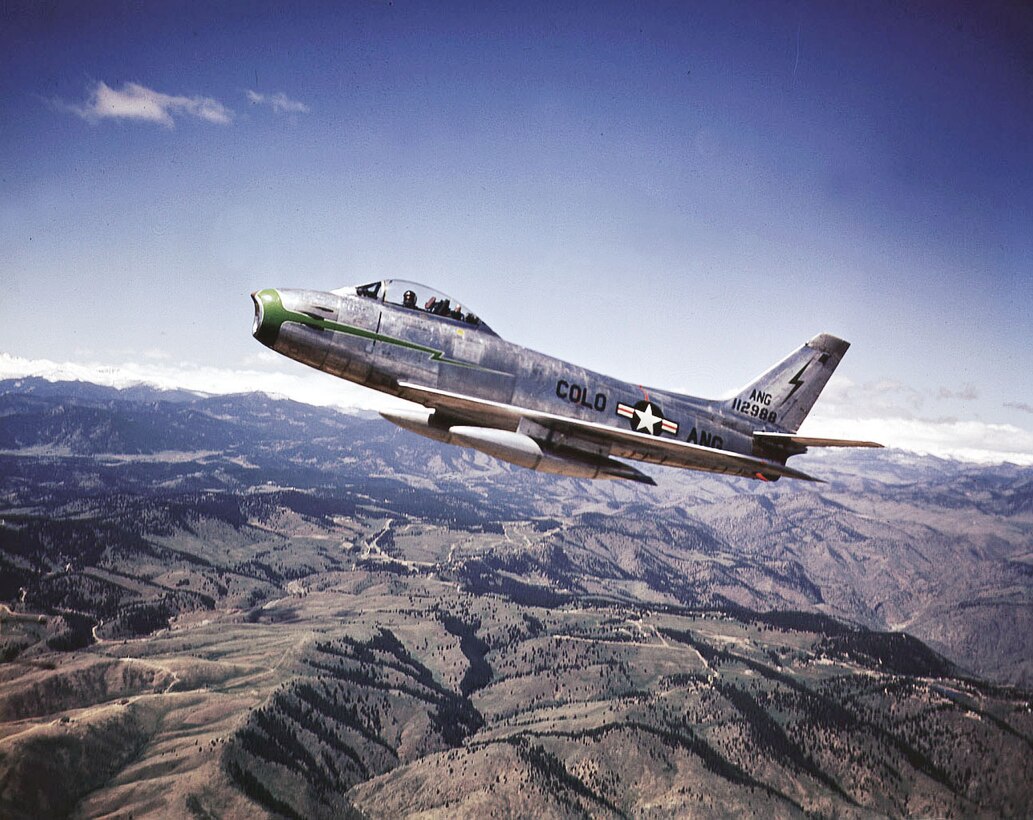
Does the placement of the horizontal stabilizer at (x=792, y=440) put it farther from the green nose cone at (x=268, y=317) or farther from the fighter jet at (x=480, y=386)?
the green nose cone at (x=268, y=317)

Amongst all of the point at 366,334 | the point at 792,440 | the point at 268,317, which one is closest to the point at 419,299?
the point at 366,334

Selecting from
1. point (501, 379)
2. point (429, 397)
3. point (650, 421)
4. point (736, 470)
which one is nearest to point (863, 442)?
point (736, 470)

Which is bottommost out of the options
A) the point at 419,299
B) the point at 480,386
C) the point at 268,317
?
the point at 480,386

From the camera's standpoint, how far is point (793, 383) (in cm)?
2603

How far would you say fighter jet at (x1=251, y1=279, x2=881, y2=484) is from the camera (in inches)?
750

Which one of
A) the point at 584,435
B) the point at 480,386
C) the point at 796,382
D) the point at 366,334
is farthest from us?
the point at 796,382

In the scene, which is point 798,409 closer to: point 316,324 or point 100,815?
point 316,324

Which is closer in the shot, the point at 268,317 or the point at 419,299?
the point at 268,317

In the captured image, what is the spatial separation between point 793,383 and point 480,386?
1463cm

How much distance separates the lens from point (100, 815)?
7844 inches

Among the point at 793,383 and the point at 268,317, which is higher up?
the point at 793,383

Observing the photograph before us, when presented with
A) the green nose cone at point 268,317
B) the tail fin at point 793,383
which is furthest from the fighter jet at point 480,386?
the tail fin at point 793,383

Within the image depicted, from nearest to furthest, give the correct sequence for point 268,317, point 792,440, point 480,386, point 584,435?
point 268,317 < point 480,386 < point 584,435 < point 792,440

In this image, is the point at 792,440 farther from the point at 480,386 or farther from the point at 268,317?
the point at 268,317
